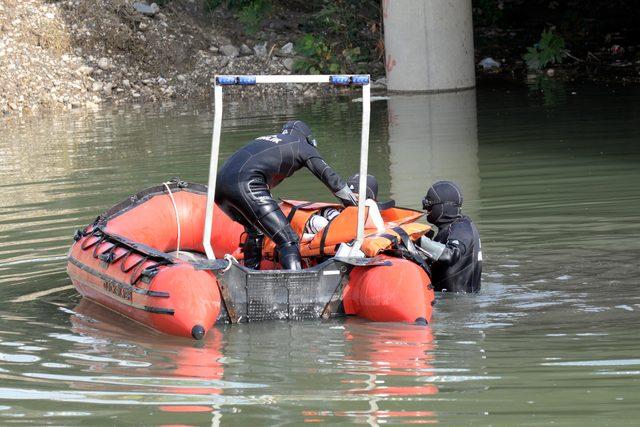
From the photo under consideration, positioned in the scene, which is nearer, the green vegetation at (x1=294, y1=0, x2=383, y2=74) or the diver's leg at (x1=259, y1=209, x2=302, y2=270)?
the diver's leg at (x1=259, y1=209, x2=302, y2=270)

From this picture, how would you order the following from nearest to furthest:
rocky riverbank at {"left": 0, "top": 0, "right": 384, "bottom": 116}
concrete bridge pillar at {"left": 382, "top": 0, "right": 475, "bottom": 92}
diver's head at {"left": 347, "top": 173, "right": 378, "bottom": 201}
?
diver's head at {"left": 347, "top": 173, "right": 378, "bottom": 201} → concrete bridge pillar at {"left": 382, "top": 0, "right": 475, "bottom": 92} → rocky riverbank at {"left": 0, "top": 0, "right": 384, "bottom": 116}

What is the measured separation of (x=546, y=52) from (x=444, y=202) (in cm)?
1436

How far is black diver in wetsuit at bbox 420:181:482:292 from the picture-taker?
8.30 meters

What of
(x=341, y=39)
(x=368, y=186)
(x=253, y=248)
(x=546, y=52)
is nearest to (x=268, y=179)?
(x=253, y=248)

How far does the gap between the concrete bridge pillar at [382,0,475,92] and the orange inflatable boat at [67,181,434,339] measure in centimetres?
1205

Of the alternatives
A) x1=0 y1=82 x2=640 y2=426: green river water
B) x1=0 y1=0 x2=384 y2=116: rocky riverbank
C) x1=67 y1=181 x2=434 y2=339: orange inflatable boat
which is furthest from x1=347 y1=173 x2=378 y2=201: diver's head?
x1=0 y1=0 x2=384 y2=116: rocky riverbank

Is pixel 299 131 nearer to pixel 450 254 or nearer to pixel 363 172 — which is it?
pixel 363 172

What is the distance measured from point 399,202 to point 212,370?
514 cm

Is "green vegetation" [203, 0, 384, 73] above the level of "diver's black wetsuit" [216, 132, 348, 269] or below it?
above

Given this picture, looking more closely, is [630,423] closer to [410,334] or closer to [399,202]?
[410,334]

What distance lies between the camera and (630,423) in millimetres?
5453

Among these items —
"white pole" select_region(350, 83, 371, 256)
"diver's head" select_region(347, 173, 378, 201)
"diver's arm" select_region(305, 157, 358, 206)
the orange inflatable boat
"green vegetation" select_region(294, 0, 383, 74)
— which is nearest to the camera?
the orange inflatable boat

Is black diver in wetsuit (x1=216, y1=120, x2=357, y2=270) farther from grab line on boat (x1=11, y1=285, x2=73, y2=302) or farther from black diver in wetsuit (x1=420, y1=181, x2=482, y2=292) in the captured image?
grab line on boat (x1=11, y1=285, x2=73, y2=302)

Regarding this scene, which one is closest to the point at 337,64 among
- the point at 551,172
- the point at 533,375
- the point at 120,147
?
the point at 120,147
